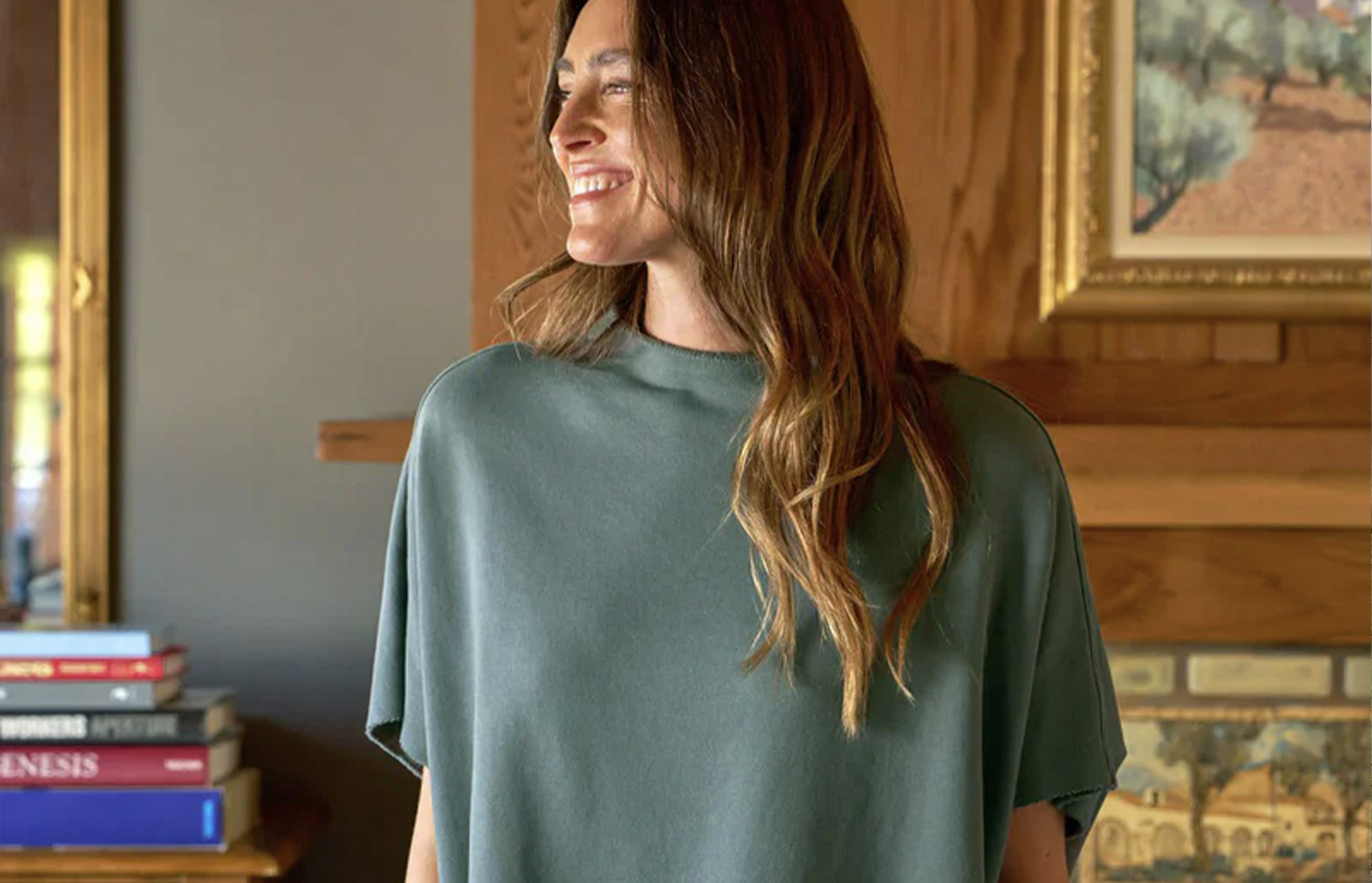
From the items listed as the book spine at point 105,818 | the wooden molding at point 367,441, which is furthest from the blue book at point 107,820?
the wooden molding at point 367,441

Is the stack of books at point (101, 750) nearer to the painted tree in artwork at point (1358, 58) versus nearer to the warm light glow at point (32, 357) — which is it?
the warm light glow at point (32, 357)

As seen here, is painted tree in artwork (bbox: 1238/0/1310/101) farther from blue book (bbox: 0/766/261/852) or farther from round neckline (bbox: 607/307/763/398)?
blue book (bbox: 0/766/261/852)

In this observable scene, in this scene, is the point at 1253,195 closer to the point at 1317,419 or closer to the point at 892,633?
the point at 1317,419

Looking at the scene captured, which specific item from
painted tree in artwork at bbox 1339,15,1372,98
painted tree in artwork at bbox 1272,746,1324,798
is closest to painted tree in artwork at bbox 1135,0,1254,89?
painted tree in artwork at bbox 1339,15,1372,98

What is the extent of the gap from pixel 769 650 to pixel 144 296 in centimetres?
155

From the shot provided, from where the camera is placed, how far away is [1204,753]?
2.18 meters

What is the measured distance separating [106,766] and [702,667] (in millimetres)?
1251

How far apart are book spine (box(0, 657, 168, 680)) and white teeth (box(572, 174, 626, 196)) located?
1217mm

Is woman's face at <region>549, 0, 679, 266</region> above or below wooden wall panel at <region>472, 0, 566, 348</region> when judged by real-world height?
below

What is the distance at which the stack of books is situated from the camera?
207 cm

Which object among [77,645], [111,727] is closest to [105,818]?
[111,727]

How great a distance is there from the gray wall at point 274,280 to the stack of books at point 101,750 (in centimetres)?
29

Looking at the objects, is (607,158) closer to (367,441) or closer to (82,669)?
(367,441)

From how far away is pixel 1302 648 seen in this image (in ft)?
7.13
